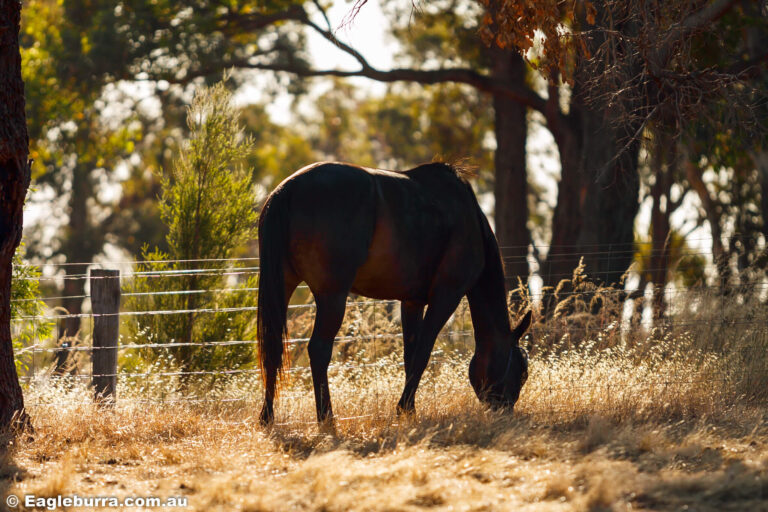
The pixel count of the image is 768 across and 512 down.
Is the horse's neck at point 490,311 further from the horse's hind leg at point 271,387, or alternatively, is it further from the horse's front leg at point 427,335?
the horse's hind leg at point 271,387

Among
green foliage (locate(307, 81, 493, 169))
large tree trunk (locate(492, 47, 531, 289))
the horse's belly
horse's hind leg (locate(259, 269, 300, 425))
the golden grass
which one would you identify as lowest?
the golden grass

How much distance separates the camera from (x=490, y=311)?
23.0 feet

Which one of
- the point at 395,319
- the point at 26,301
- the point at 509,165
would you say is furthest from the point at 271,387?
the point at 509,165

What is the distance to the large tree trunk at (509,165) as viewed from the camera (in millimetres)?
14383

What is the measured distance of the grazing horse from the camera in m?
6.12

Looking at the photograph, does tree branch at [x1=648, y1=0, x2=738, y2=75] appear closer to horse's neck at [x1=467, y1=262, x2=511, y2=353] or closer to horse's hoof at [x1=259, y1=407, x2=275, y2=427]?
horse's neck at [x1=467, y1=262, x2=511, y2=353]

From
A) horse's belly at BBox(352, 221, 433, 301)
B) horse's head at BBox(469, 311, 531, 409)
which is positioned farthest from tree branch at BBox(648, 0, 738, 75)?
horse's belly at BBox(352, 221, 433, 301)

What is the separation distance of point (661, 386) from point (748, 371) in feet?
3.30

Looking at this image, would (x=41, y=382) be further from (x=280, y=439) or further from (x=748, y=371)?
(x=748, y=371)

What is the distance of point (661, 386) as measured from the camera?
7387mm

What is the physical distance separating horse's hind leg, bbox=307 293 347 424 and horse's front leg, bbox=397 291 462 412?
0.71 metres

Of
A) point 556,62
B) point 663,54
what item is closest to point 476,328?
point 556,62

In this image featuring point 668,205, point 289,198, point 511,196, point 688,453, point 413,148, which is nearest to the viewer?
point 688,453

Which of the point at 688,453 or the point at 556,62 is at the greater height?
the point at 556,62
